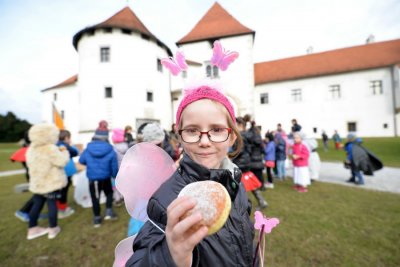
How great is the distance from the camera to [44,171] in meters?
3.38

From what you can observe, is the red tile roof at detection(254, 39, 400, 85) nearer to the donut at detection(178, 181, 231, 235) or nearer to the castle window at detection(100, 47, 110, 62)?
the castle window at detection(100, 47, 110, 62)

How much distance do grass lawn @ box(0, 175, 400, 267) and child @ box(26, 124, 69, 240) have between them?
317 millimetres

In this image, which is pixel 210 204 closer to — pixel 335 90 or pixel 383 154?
pixel 383 154

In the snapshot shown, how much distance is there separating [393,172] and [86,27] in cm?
2254

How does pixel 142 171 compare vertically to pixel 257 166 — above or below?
above

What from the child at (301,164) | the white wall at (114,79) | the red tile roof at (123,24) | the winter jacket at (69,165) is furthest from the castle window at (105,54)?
the child at (301,164)

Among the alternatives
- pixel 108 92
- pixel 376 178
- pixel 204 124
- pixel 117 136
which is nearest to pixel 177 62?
pixel 204 124

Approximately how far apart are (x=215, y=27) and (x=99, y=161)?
73.8 ft

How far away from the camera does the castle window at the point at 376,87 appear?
75.0 ft

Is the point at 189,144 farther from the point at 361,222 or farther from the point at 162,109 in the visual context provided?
the point at 162,109

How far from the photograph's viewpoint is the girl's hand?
0.57 meters

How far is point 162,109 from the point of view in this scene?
20.5m

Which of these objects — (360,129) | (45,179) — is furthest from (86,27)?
(360,129)

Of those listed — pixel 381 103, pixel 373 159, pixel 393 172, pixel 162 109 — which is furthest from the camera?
pixel 381 103
